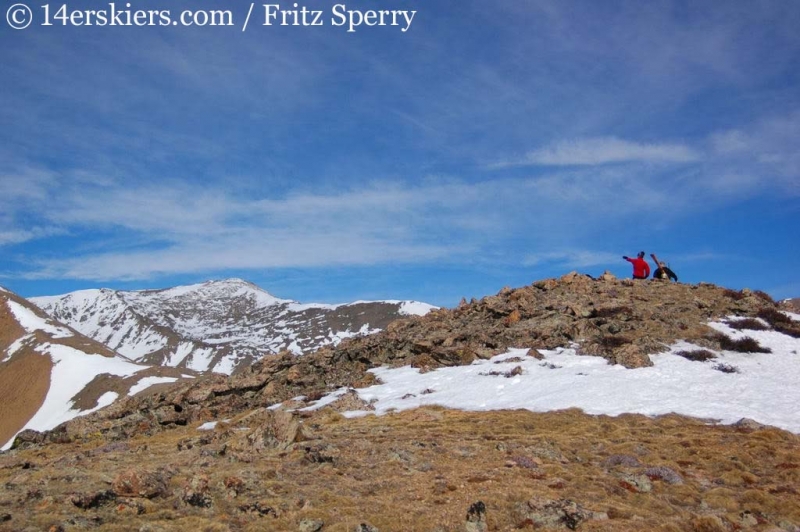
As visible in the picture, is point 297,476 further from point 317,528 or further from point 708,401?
point 708,401

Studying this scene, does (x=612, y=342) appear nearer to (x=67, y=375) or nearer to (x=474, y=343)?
(x=474, y=343)

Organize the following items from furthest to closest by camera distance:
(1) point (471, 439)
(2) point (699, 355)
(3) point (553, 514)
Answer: (2) point (699, 355) < (1) point (471, 439) < (3) point (553, 514)

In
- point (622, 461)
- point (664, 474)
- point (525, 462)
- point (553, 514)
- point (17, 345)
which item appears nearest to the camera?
point (553, 514)

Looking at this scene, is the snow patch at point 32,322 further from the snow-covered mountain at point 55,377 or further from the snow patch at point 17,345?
the snow patch at point 17,345

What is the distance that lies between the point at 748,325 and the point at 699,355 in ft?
20.4

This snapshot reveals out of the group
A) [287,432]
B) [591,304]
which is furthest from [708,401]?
[287,432]

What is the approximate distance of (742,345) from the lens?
24.5 meters

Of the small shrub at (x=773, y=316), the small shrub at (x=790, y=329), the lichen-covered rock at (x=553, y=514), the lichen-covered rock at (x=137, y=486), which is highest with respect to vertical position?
the small shrub at (x=773, y=316)

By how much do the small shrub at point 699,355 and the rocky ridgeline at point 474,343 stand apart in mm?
1165

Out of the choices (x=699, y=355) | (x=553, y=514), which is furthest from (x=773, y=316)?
(x=553, y=514)

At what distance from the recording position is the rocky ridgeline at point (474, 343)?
24.9 meters

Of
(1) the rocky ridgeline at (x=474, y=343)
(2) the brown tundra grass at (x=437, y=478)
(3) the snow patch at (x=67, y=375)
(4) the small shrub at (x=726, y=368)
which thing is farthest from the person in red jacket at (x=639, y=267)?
(3) the snow patch at (x=67, y=375)

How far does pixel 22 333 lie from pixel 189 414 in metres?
147

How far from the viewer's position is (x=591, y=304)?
104ft
